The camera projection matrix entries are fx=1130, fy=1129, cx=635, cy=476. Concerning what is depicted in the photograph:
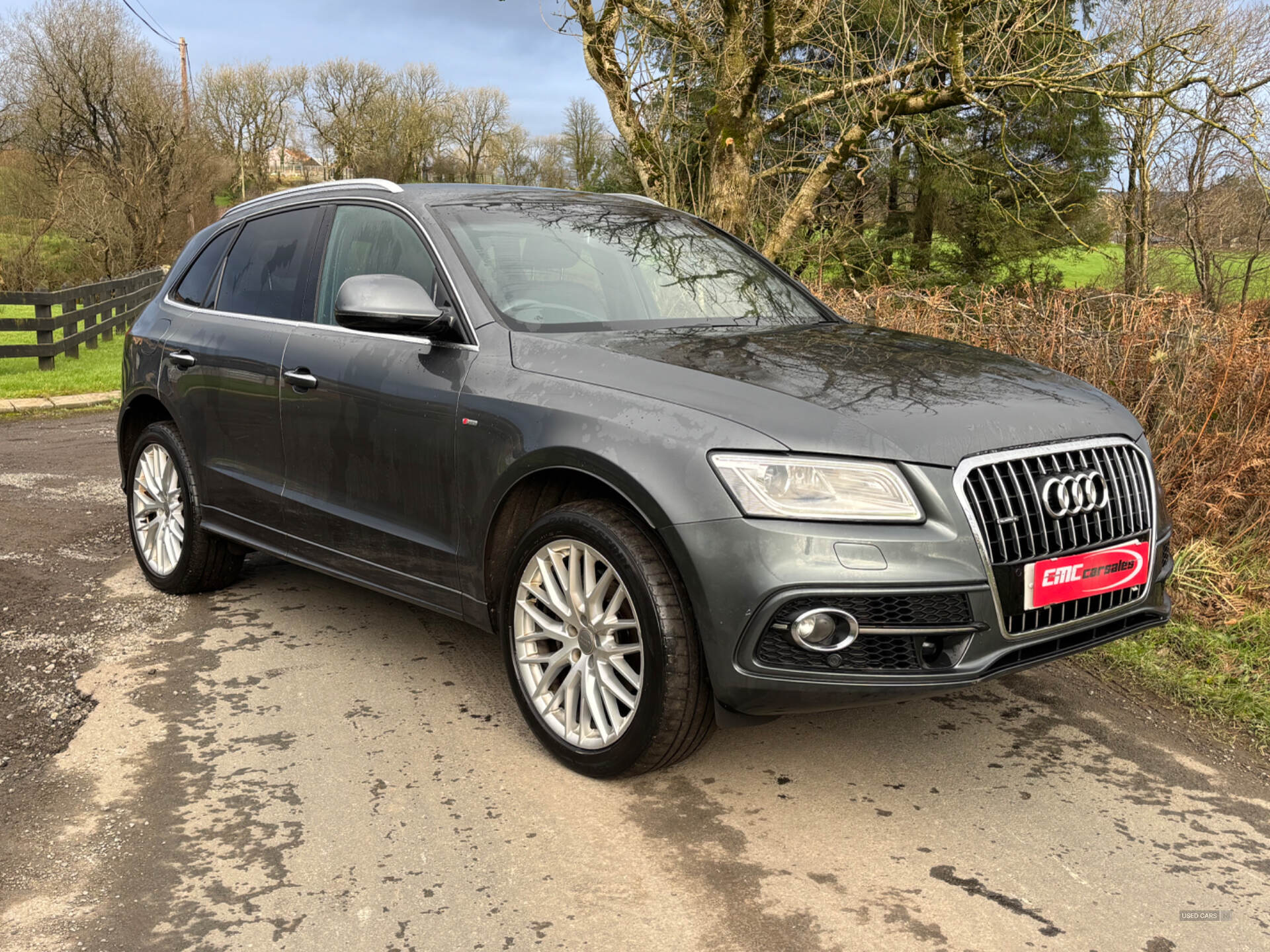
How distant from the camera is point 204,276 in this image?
5.51 meters

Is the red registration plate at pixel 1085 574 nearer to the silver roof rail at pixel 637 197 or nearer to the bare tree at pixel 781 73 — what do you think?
the silver roof rail at pixel 637 197

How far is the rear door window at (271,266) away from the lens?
4781 mm

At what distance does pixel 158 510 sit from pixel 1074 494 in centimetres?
432

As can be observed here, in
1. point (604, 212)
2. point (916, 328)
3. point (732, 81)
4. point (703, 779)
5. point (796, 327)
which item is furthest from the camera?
point (732, 81)

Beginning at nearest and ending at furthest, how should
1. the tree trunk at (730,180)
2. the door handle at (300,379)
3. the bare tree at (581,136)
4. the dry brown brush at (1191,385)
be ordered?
the door handle at (300,379), the dry brown brush at (1191,385), the tree trunk at (730,180), the bare tree at (581,136)

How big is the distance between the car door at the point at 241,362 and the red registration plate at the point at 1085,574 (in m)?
3.00

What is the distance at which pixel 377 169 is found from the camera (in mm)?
65438

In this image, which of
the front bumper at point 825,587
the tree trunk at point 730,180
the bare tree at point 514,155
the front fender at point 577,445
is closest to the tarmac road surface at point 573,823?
the front bumper at point 825,587

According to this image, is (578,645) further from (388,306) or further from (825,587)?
(388,306)

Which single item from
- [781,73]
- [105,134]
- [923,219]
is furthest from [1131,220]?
[105,134]

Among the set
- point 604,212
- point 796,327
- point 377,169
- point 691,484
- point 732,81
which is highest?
point 377,169

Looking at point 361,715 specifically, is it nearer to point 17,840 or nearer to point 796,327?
point 17,840

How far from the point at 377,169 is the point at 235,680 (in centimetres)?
6523

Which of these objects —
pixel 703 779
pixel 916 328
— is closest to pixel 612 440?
pixel 703 779
